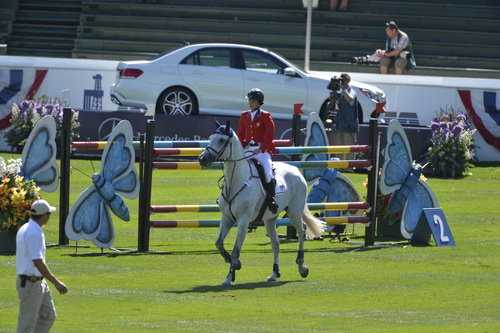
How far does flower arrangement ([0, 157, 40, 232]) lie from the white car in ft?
34.0

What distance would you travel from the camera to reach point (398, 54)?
33.4m

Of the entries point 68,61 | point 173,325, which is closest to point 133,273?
point 173,325

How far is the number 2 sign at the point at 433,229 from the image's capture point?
19.3 meters

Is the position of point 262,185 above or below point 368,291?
above

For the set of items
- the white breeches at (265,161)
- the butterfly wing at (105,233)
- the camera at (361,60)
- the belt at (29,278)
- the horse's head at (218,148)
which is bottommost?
the butterfly wing at (105,233)

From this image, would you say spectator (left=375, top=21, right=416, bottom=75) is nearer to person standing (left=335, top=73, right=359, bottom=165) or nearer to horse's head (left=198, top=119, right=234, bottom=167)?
person standing (left=335, top=73, right=359, bottom=165)

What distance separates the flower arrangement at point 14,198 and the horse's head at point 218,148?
3613 millimetres

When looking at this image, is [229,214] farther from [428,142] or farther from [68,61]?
[68,61]

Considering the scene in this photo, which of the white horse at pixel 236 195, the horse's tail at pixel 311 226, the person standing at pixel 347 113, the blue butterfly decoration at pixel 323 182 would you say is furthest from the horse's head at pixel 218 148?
the person standing at pixel 347 113

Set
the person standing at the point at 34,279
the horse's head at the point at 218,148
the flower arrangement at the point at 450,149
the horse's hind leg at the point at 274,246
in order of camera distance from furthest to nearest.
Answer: the flower arrangement at the point at 450,149
the horse's hind leg at the point at 274,246
the horse's head at the point at 218,148
the person standing at the point at 34,279

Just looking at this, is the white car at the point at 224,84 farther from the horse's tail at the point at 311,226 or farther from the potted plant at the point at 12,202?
the horse's tail at the point at 311,226

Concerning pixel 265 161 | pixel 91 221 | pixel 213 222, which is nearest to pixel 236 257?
pixel 265 161

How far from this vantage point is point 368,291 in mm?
14648

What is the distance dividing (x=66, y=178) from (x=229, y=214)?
3.89 meters
